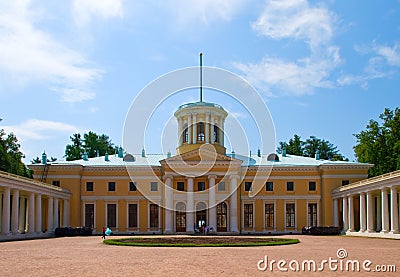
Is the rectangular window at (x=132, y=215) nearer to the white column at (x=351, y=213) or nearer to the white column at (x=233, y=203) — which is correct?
the white column at (x=233, y=203)

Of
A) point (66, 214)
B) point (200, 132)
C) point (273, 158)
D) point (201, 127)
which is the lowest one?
point (66, 214)

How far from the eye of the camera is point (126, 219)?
56.0m

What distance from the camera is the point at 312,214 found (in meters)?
56.1

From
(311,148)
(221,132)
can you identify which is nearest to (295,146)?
(311,148)

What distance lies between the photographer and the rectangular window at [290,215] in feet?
184

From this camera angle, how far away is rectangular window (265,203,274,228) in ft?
184

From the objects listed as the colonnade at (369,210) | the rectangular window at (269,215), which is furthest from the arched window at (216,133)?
the colonnade at (369,210)

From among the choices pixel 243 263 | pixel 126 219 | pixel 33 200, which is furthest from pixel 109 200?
pixel 243 263

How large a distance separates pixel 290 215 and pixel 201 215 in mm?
9442

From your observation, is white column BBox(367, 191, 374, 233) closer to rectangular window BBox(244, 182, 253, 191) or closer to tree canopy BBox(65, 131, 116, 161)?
rectangular window BBox(244, 182, 253, 191)

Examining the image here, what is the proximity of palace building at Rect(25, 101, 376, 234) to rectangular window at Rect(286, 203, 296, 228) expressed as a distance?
73 millimetres

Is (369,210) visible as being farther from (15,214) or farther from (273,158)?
(15,214)

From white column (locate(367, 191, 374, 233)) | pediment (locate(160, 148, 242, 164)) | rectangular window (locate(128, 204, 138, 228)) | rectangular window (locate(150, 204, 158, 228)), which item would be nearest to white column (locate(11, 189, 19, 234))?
rectangular window (locate(128, 204, 138, 228))

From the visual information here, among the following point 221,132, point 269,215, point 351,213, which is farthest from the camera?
point 221,132
